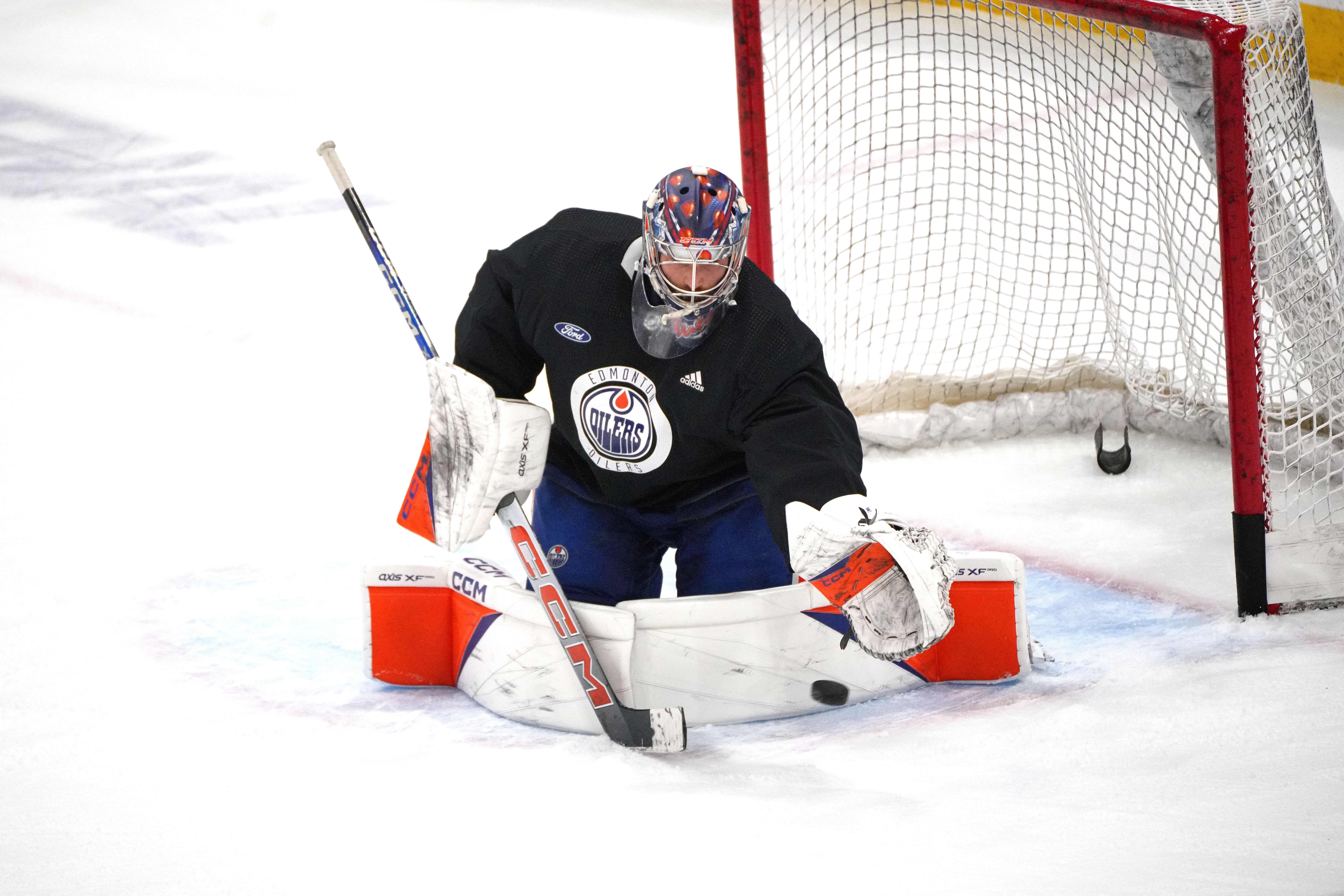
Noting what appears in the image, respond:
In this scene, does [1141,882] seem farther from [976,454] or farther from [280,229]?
[280,229]

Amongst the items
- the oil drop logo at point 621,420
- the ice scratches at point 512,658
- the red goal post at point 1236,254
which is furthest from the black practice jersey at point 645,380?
the red goal post at point 1236,254

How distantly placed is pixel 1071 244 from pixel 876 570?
1794 mm

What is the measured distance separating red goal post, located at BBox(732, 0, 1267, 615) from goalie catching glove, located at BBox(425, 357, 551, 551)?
4.08 feet

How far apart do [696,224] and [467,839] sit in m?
0.93

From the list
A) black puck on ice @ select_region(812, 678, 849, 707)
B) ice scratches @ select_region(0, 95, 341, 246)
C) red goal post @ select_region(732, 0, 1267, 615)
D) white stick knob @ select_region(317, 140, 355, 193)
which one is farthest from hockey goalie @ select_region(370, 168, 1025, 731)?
ice scratches @ select_region(0, 95, 341, 246)

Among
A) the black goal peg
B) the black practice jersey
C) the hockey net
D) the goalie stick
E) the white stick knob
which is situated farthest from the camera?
the black goal peg

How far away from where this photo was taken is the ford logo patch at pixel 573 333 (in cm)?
208

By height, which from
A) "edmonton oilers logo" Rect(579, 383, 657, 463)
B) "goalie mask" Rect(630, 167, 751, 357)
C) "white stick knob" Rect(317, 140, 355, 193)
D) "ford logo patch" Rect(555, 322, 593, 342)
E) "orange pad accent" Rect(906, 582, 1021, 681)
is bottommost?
"orange pad accent" Rect(906, 582, 1021, 681)

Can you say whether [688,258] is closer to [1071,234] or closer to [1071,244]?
[1071,244]

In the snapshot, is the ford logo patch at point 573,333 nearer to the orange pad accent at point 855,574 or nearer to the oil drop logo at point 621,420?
the oil drop logo at point 621,420

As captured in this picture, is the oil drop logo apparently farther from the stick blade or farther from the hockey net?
the hockey net

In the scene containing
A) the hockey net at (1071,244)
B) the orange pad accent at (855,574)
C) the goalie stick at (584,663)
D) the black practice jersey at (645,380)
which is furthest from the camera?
the hockey net at (1071,244)

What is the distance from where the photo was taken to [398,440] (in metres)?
3.54

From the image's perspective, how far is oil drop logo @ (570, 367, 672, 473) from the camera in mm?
2066
